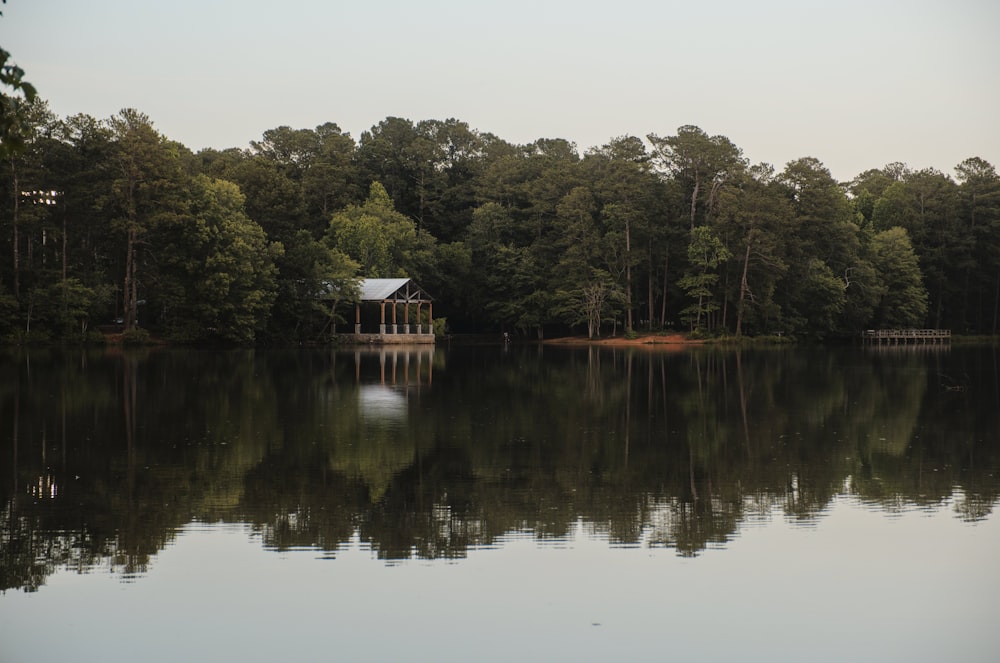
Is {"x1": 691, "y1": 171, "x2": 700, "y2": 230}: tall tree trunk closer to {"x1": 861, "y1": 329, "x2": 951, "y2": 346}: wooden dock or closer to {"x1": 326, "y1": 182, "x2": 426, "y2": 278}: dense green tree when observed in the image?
{"x1": 861, "y1": 329, "x2": 951, "y2": 346}: wooden dock

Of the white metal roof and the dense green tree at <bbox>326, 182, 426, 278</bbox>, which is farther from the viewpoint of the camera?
the dense green tree at <bbox>326, 182, 426, 278</bbox>

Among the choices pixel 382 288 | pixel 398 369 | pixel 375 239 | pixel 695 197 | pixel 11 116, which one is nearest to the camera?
pixel 11 116

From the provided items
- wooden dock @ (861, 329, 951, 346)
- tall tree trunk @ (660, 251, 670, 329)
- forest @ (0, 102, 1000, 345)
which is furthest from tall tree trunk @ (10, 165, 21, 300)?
wooden dock @ (861, 329, 951, 346)

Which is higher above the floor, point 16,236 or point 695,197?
point 695,197

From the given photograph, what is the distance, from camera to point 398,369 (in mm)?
40781

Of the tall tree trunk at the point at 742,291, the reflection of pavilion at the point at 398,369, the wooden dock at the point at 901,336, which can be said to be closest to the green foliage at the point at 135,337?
the reflection of pavilion at the point at 398,369

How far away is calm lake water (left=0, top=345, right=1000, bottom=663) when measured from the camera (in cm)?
793

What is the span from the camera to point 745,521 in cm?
1172

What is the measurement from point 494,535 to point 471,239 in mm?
75911

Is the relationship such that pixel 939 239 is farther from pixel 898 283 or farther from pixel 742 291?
pixel 742 291

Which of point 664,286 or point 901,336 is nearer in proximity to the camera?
point 664,286

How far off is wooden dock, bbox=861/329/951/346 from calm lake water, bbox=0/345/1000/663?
66819mm

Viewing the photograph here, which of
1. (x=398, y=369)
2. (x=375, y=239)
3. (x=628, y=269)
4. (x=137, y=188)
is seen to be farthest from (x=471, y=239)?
(x=398, y=369)

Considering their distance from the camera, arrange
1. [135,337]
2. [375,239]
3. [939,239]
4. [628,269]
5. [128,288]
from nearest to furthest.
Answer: [135,337]
[128,288]
[375,239]
[628,269]
[939,239]
